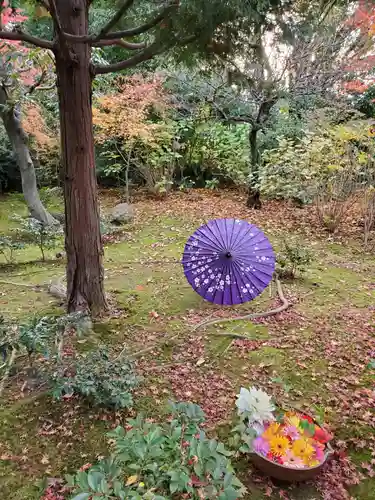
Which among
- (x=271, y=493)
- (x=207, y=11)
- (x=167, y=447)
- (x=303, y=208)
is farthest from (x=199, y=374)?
(x=303, y=208)

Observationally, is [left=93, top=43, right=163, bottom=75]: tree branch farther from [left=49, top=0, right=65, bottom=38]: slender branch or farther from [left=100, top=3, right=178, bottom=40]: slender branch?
[left=49, top=0, right=65, bottom=38]: slender branch

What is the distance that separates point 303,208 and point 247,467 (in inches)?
212

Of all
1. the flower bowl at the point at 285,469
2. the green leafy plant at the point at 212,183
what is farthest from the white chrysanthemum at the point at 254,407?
the green leafy plant at the point at 212,183

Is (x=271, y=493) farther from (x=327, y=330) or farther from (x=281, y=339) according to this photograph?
(x=327, y=330)

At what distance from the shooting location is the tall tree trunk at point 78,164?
2625 mm

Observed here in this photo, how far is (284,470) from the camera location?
5.90ft

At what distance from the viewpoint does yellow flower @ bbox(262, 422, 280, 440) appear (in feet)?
6.30

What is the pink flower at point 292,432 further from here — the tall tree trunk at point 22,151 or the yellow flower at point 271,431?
the tall tree trunk at point 22,151

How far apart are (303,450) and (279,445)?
0.11 metres

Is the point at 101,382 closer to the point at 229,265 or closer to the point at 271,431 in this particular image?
the point at 271,431

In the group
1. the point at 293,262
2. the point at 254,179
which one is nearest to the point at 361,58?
the point at 254,179

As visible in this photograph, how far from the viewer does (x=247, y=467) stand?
1.92 metres

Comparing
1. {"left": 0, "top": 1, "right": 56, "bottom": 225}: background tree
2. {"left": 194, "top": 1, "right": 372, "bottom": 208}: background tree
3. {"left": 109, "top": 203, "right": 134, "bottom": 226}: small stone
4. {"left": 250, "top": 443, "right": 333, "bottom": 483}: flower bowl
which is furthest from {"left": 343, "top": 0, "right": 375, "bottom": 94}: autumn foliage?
{"left": 250, "top": 443, "right": 333, "bottom": 483}: flower bowl

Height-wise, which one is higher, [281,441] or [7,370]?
[7,370]
